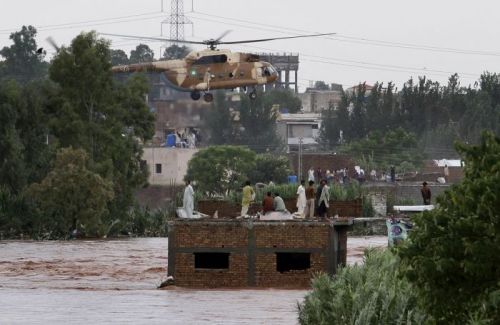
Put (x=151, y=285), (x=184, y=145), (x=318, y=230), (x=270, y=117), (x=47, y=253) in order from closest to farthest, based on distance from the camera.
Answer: (x=318, y=230) < (x=151, y=285) < (x=47, y=253) < (x=184, y=145) < (x=270, y=117)

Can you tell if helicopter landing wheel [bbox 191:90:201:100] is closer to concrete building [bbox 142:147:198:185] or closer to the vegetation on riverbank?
concrete building [bbox 142:147:198:185]

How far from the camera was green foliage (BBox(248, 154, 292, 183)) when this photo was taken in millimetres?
121250

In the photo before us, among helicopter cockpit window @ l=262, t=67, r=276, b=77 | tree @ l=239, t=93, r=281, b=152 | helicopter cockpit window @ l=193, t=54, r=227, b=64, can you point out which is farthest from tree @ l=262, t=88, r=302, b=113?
helicopter cockpit window @ l=193, t=54, r=227, b=64

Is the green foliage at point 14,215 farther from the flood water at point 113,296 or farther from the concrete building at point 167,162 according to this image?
the concrete building at point 167,162

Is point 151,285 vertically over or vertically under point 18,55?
under

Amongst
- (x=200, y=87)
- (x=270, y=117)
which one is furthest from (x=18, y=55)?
(x=200, y=87)

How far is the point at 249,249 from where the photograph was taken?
43625 mm

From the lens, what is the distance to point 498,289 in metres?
20.7

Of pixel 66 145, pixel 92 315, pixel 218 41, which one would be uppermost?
pixel 218 41

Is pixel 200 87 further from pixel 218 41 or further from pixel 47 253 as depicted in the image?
pixel 47 253

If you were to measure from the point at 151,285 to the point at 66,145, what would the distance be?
3255 centimetres

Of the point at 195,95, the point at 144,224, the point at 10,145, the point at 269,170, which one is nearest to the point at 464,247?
the point at 10,145

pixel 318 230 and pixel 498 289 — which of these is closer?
pixel 498 289

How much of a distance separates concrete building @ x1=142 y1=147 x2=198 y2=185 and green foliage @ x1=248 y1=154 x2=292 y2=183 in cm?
604
